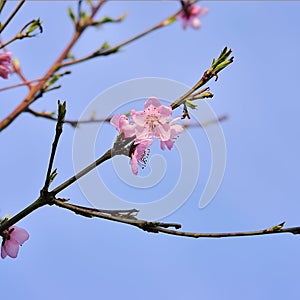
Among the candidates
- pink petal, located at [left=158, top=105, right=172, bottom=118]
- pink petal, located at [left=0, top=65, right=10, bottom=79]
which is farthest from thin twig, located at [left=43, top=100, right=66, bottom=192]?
pink petal, located at [left=0, top=65, right=10, bottom=79]

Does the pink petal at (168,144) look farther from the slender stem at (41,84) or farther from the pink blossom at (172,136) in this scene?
the slender stem at (41,84)

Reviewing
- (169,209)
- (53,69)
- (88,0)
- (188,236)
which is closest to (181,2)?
(88,0)

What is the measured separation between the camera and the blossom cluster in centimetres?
226

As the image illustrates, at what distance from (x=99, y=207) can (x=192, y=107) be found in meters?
0.58

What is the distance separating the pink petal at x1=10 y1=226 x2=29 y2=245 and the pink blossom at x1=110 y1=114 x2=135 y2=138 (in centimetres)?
80

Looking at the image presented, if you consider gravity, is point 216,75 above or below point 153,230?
above

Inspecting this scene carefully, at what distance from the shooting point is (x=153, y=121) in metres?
2.29

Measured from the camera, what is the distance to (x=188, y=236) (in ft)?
6.35

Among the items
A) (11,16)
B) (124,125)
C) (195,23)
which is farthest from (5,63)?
(195,23)

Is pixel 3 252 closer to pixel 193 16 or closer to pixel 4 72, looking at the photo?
pixel 4 72

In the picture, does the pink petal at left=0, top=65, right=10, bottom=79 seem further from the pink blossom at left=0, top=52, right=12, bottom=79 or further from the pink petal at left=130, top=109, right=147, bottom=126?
the pink petal at left=130, top=109, right=147, bottom=126

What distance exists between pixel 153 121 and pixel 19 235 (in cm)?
98

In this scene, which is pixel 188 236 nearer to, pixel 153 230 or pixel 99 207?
pixel 153 230

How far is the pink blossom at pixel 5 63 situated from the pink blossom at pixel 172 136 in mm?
1293
